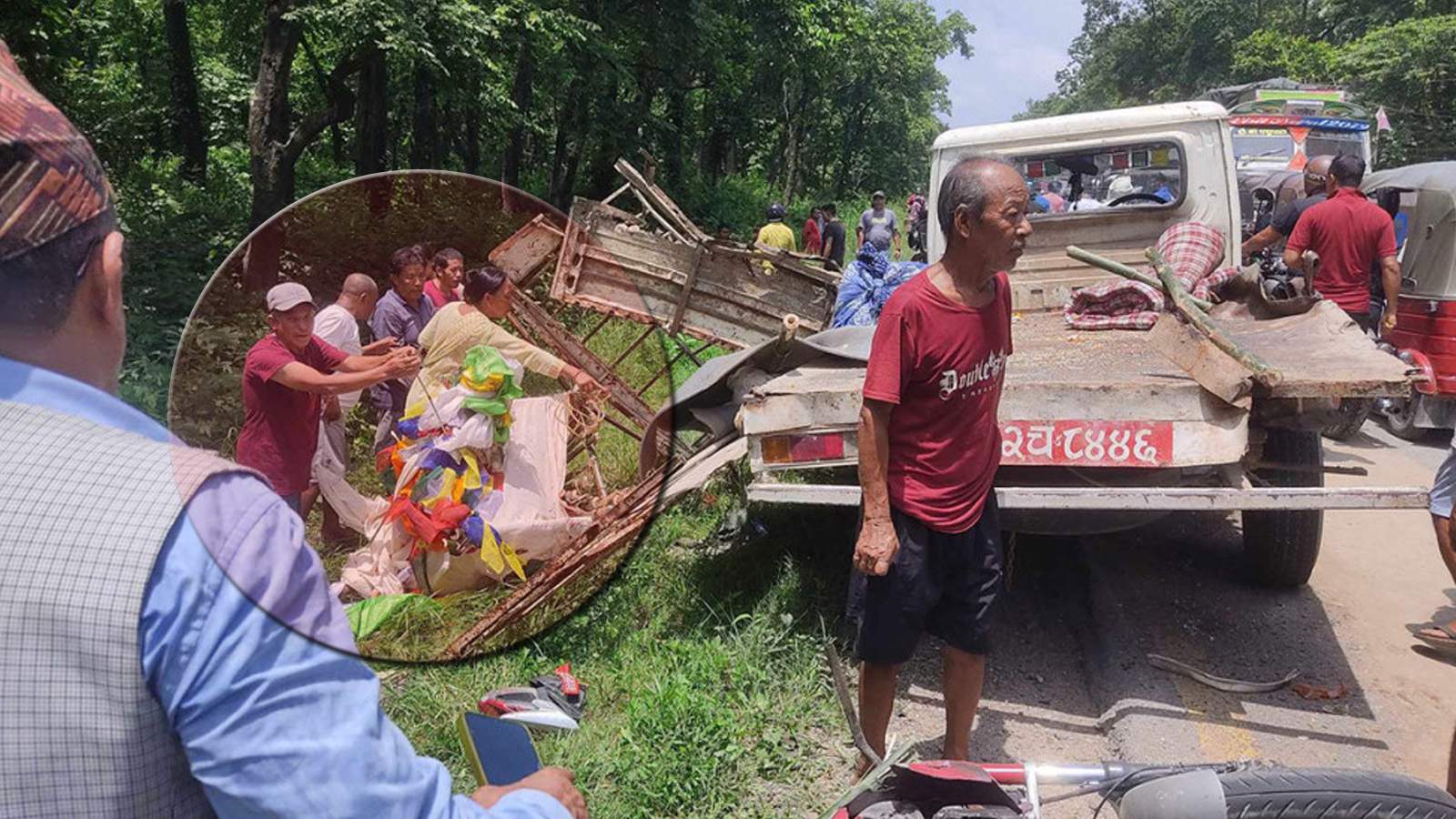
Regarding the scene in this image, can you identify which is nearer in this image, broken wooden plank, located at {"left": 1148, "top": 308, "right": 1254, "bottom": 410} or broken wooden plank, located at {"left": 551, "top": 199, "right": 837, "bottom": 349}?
broken wooden plank, located at {"left": 551, "top": 199, "right": 837, "bottom": 349}

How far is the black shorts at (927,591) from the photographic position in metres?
2.88

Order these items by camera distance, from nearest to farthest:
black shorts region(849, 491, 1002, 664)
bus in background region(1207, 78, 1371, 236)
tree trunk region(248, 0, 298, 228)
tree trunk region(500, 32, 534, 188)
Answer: tree trunk region(248, 0, 298, 228)
black shorts region(849, 491, 1002, 664)
tree trunk region(500, 32, 534, 188)
bus in background region(1207, 78, 1371, 236)

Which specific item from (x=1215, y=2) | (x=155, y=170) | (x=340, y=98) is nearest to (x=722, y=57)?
(x=155, y=170)

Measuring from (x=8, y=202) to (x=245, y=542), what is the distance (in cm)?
32

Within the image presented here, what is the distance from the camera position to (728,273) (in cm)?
594

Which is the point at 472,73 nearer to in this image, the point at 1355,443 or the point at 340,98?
the point at 340,98

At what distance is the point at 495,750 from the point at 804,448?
2461mm

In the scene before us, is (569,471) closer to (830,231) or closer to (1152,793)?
(1152,793)

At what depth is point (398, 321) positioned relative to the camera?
115 cm

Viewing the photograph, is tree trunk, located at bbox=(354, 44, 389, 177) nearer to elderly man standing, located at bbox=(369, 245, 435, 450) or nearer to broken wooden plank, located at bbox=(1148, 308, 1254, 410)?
elderly man standing, located at bbox=(369, 245, 435, 450)

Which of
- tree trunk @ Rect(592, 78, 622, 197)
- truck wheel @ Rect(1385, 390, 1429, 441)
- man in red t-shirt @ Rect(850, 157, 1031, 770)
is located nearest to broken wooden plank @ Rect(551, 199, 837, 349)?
man in red t-shirt @ Rect(850, 157, 1031, 770)

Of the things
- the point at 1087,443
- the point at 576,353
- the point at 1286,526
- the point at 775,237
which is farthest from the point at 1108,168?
the point at 576,353

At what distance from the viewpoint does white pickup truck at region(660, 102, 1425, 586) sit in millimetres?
3295

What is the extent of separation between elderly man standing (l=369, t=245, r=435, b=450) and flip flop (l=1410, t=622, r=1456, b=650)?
4.69 metres
